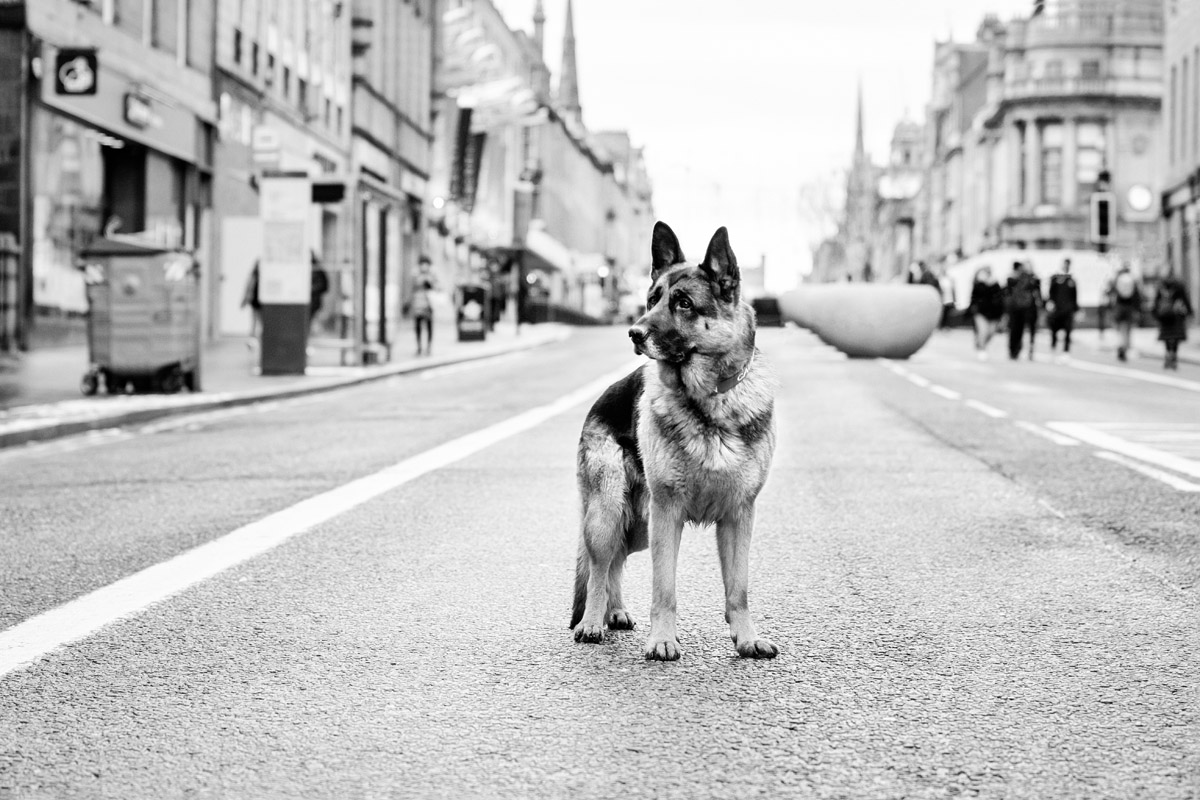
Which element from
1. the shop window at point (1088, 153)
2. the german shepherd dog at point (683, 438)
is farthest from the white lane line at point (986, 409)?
the shop window at point (1088, 153)

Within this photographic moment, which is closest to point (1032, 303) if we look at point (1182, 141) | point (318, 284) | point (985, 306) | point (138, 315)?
point (985, 306)

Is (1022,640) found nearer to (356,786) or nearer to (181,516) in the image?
(356,786)

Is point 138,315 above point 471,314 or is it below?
below

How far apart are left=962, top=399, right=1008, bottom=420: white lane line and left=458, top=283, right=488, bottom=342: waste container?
27.0 m

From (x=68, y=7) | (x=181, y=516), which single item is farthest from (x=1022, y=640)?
(x=68, y=7)

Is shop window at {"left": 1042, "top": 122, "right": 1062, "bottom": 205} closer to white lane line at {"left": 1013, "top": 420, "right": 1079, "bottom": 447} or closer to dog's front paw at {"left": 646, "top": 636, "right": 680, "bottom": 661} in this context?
white lane line at {"left": 1013, "top": 420, "right": 1079, "bottom": 447}

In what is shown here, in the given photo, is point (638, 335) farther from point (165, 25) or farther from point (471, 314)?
point (471, 314)

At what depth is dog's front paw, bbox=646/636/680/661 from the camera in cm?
470

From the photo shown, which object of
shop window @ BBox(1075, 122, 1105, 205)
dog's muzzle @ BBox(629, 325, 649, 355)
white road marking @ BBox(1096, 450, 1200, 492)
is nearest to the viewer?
dog's muzzle @ BBox(629, 325, 649, 355)

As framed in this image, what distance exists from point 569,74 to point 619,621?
171 m

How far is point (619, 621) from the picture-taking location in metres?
5.14

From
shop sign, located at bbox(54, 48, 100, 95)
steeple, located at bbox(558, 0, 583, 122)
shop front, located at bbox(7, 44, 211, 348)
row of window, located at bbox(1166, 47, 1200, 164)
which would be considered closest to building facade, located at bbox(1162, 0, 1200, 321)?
row of window, located at bbox(1166, 47, 1200, 164)

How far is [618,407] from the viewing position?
485 centimetres

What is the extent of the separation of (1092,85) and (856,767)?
8565cm
